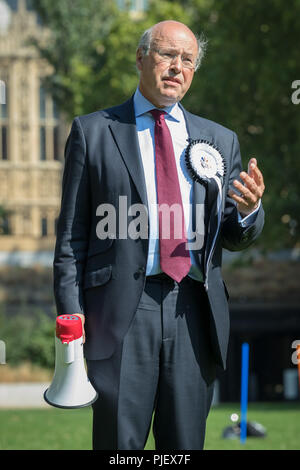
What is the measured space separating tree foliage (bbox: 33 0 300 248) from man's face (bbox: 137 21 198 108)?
55.6 ft

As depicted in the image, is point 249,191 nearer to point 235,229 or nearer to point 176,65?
point 235,229

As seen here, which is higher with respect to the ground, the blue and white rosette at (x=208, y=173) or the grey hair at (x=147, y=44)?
the grey hair at (x=147, y=44)

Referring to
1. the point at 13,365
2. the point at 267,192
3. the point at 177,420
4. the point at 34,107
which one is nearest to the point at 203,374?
the point at 177,420

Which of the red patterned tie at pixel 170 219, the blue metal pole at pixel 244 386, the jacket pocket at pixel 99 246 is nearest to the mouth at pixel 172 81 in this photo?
the red patterned tie at pixel 170 219

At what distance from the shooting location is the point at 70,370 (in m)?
3.47

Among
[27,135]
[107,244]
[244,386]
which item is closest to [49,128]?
[27,135]

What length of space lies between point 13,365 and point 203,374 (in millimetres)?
25130

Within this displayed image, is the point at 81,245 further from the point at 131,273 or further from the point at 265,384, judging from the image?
the point at 265,384

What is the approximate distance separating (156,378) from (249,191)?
2.54 feet

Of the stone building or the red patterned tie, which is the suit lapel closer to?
the red patterned tie

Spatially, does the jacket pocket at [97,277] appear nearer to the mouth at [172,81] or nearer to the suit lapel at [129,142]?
the suit lapel at [129,142]

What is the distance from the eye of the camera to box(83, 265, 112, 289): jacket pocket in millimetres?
3633

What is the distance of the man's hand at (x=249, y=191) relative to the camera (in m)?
3.63

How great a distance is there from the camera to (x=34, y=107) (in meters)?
50.8
